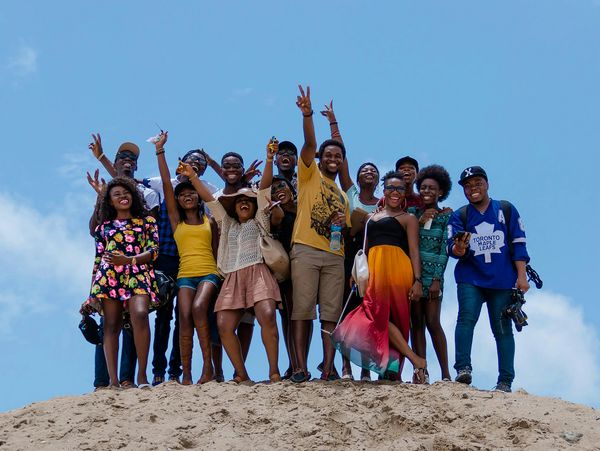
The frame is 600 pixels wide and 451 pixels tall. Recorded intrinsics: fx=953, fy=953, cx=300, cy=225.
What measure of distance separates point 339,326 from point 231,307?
1090 mm

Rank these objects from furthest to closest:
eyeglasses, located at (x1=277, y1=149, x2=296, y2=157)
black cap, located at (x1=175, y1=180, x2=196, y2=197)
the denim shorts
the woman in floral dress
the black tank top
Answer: eyeglasses, located at (x1=277, y1=149, x2=296, y2=157)
black cap, located at (x1=175, y1=180, x2=196, y2=197)
the denim shorts
the black tank top
the woman in floral dress

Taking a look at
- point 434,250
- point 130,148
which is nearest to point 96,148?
point 130,148

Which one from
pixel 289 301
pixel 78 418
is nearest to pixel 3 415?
pixel 78 418

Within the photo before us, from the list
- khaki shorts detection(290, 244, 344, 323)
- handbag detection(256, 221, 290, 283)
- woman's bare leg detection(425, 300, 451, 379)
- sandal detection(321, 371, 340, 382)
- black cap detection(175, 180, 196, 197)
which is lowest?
sandal detection(321, 371, 340, 382)

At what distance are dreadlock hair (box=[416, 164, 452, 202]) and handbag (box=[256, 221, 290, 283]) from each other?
1688mm

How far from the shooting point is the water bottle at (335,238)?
9680 millimetres

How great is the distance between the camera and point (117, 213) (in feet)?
32.9

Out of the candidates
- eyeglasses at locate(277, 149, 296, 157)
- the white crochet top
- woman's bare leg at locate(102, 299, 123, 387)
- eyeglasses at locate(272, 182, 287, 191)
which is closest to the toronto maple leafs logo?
eyeglasses at locate(272, 182, 287, 191)

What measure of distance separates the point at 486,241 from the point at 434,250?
54 centimetres

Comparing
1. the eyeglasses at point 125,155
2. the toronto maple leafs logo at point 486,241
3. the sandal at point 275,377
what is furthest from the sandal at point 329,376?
the eyeglasses at point 125,155

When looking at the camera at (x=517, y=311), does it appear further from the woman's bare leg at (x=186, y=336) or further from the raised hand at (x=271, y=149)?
the woman's bare leg at (x=186, y=336)

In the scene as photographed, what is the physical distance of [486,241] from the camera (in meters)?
9.70

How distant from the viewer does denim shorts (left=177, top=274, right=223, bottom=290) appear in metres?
9.83

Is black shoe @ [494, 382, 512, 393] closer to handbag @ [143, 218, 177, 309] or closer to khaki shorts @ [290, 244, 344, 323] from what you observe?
khaki shorts @ [290, 244, 344, 323]
